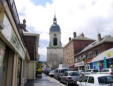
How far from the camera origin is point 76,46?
42.0m

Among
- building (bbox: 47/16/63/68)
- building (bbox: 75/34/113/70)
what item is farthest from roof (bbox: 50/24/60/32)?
building (bbox: 75/34/113/70)

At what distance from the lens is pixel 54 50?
7225 cm

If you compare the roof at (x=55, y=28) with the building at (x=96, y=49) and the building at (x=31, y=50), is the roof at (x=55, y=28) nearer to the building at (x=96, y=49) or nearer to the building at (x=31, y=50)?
the building at (x=96, y=49)

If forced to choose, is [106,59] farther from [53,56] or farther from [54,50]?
[53,56]

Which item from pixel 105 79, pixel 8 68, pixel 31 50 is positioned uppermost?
pixel 31 50

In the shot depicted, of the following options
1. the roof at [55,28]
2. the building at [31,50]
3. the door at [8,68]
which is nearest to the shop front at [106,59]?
the building at [31,50]

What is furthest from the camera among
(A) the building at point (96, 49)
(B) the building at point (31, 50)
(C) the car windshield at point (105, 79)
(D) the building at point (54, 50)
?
(D) the building at point (54, 50)

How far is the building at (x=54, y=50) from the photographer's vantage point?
7200 centimetres

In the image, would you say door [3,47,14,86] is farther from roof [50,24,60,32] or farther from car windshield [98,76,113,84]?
roof [50,24,60,32]

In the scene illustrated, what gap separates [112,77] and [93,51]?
913 inches

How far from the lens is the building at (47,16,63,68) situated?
7200 cm

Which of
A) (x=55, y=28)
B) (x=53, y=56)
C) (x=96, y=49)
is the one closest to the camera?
(x=96, y=49)

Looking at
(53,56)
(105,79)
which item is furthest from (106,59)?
(53,56)

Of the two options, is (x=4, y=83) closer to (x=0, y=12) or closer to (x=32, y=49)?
(x=0, y=12)
